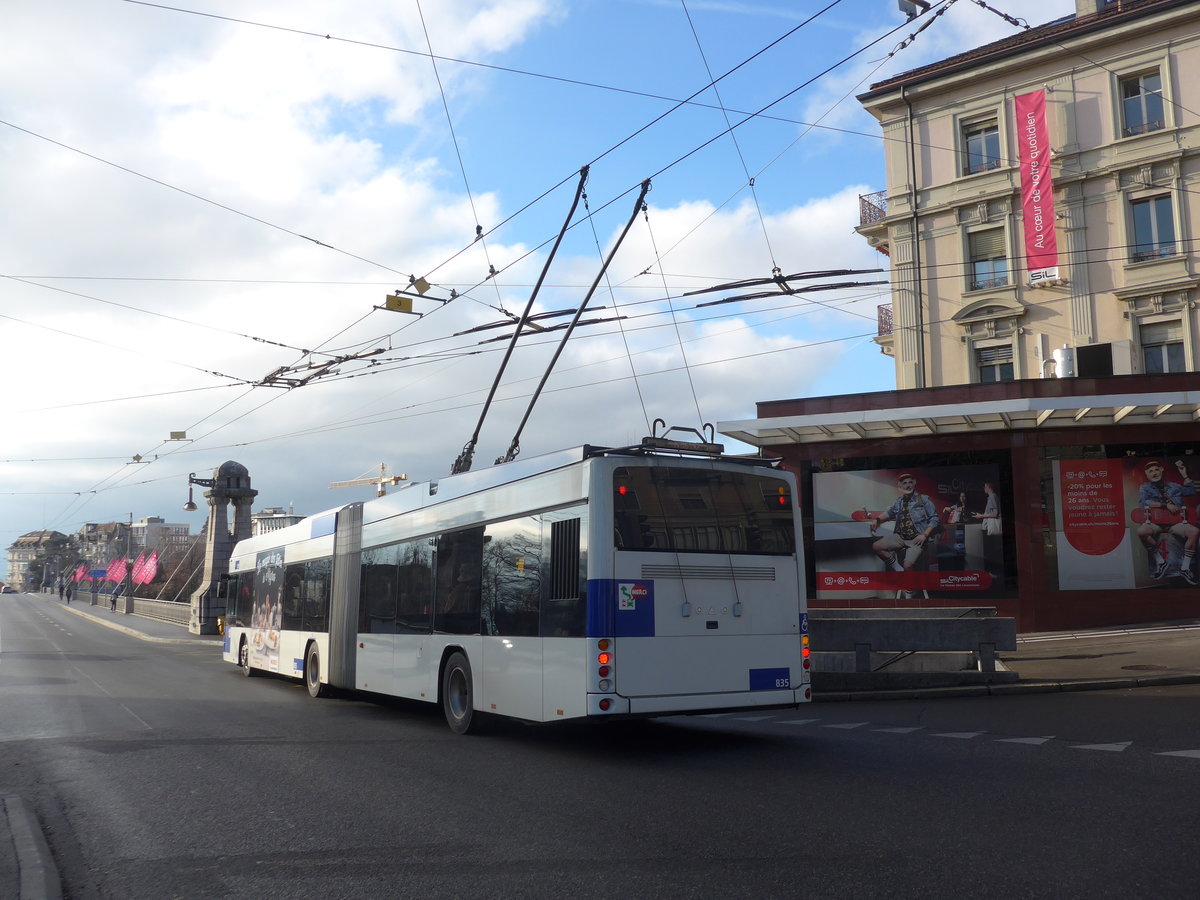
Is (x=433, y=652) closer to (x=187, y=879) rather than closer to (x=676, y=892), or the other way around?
(x=187, y=879)

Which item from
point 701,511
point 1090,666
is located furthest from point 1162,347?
point 701,511

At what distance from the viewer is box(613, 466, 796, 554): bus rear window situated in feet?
31.7

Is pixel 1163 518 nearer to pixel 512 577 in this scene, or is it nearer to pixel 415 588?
pixel 415 588

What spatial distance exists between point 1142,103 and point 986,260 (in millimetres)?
5610

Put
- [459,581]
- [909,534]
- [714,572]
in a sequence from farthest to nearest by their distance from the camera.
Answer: [909,534], [459,581], [714,572]

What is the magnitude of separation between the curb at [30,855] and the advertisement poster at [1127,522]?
72.3 feet

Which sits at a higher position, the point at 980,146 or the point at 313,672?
the point at 980,146

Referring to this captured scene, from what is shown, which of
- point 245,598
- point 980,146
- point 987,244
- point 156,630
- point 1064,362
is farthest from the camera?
point 156,630

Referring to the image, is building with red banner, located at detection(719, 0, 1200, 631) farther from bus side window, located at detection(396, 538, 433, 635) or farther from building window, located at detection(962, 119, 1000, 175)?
bus side window, located at detection(396, 538, 433, 635)

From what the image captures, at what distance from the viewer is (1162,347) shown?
2708cm

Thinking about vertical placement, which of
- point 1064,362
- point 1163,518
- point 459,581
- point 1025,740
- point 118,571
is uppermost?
point 1064,362

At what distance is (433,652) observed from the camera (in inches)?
490

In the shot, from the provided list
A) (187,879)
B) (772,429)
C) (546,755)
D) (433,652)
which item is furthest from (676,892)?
(772,429)

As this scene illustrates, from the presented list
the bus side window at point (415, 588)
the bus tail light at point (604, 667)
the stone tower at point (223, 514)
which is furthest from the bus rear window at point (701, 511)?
the stone tower at point (223, 514)
